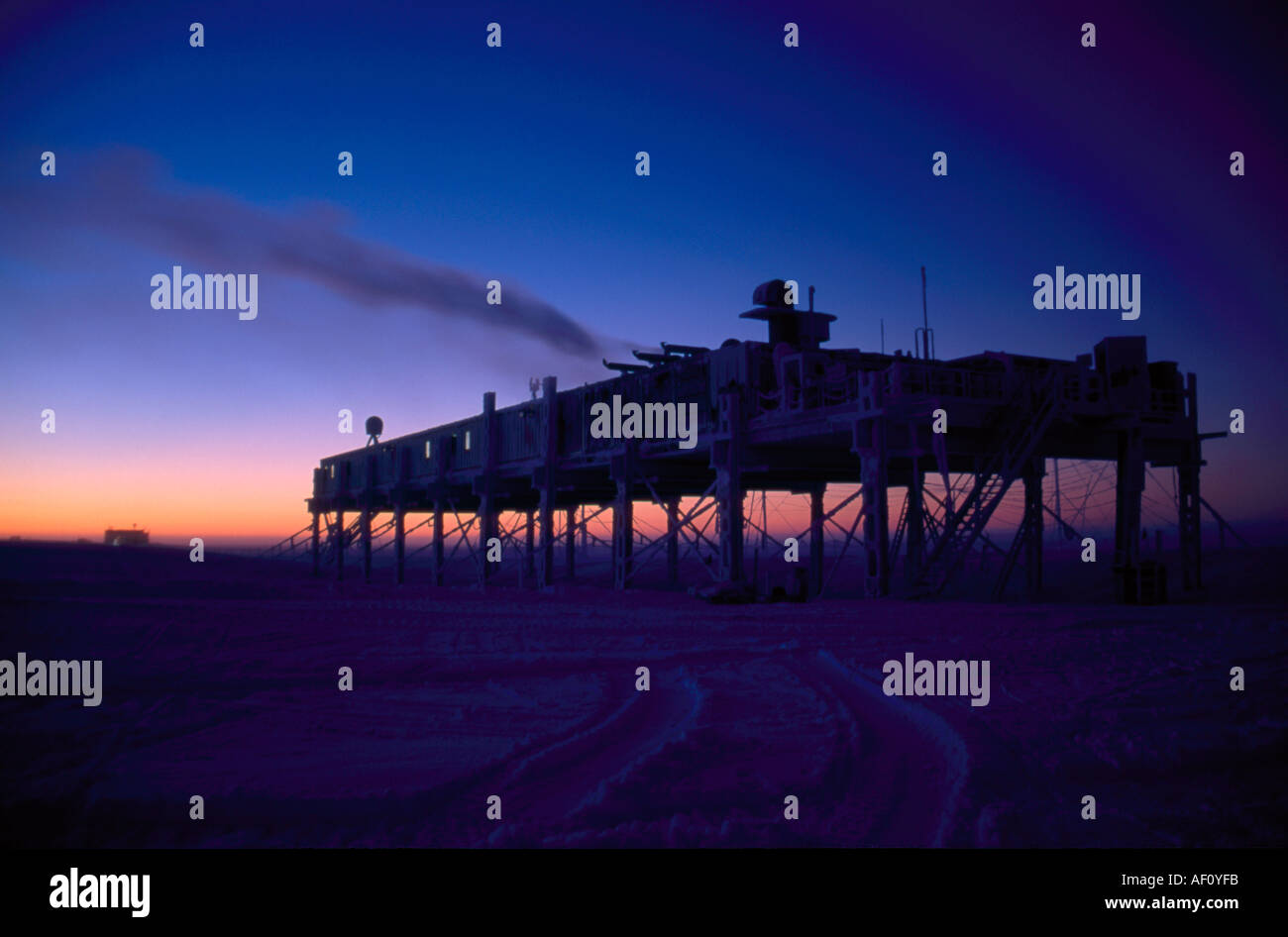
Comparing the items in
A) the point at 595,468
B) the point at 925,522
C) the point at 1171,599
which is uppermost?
the point at 595,468

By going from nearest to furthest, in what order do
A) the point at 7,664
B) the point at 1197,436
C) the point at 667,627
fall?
the point at 7,664
the point at 667,627
the point at 1197,436

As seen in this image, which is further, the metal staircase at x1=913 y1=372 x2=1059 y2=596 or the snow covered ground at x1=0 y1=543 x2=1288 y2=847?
the metal staircase at x1=913 y1=372 x2=1059 y2=596

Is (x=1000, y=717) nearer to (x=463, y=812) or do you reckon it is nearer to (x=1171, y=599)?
(x=463, y=812)

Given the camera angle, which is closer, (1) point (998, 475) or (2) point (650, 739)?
(2) point (650, 739)

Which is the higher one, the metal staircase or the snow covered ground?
the metal staircase

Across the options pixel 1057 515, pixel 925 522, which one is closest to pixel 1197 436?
pixel 1057 515

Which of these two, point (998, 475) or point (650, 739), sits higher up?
point (998, 475)

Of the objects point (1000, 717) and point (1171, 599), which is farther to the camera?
point (1171, 599)

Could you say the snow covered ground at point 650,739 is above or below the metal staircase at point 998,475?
below

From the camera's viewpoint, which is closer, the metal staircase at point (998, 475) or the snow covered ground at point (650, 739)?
the snow covered ground at point (650, 739)

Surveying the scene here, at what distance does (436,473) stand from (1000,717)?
33.1 m

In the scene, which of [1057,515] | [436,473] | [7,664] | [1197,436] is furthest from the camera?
[436,473]
